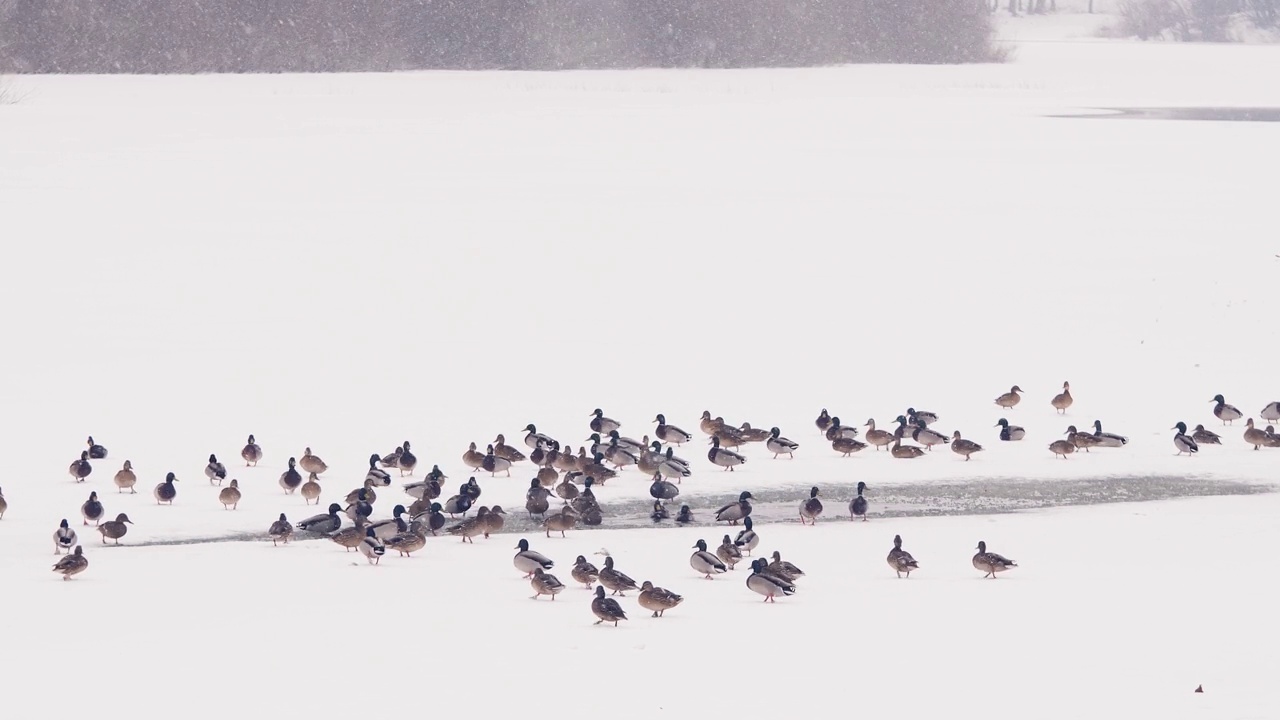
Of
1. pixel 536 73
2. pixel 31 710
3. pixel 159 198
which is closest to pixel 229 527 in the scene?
pixel 31 710

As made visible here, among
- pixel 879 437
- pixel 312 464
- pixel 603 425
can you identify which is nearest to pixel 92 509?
pixel 312 464

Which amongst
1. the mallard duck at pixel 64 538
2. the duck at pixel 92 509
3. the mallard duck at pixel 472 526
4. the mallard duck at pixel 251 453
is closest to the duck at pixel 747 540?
the mallard duck at pixel 472 526

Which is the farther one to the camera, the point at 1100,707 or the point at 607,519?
the point at 607,519

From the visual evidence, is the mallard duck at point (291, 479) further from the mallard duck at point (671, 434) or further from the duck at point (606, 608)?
the duck at point (606, 608)

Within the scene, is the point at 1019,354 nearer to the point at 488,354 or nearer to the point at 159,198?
the point at 488,354

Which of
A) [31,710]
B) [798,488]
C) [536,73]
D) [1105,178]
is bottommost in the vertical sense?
[31,710]

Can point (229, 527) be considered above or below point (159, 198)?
below

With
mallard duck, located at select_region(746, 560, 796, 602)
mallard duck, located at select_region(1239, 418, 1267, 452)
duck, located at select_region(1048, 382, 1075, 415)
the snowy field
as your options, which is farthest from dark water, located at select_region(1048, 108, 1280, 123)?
mallard duck, located at select_region(746, 560, 796, 602)

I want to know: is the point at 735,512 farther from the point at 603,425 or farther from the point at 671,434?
the point at 603,425
